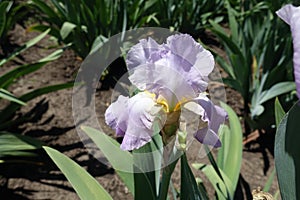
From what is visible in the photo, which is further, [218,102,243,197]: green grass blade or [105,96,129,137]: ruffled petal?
[218,102,243,197]: green grass blade

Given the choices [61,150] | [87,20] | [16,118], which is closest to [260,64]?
[87,20]

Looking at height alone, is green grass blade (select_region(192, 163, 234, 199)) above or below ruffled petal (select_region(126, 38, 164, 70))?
below

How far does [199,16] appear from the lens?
9.31 ft

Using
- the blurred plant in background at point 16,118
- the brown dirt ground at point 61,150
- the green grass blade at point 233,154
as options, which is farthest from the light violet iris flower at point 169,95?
the blurred plant in background at point 16,118

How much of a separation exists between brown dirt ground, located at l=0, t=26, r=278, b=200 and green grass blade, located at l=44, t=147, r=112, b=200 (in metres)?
0.50

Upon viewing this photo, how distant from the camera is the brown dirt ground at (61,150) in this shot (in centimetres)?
168

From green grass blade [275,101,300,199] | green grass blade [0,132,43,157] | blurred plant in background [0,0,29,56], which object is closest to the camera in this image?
green grass blade [275,101,300,199]

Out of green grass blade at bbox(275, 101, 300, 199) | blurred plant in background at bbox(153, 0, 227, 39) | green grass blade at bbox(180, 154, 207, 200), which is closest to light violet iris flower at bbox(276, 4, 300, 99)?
green grass blade at bbox(275, 101, 300, 199)

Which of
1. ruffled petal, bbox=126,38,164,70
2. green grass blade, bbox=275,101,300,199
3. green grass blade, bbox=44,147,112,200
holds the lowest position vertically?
green grass blade, bbox=44,147,112,200

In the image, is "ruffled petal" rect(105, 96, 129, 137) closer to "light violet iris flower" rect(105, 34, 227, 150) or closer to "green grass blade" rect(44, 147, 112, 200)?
"light violet iris flower" rect(105, 34, 227, 150)

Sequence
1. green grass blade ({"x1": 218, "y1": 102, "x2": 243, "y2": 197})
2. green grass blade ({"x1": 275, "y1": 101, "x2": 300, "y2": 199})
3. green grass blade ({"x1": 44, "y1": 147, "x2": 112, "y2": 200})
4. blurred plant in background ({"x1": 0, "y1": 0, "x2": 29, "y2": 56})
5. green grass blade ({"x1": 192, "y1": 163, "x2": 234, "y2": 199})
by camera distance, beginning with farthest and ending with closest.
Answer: blurred plant in background ({"x1": 0, "y1": 0, "x2": 29, "y2": 56}) < green grass blade ({"x1": 218, "y1": 102, "x2": 243, "y2": 197}) < green grass blade ({"x1": 192, "y1": 163, "x2": 234, "y2": 199}) < green grass blade ({"x1": 44, "y1": 147, "x2": 112, "y2": 200}) < green grass blade ({"x1": 275, "y1": 101, "x2": 300, "y2": 199})

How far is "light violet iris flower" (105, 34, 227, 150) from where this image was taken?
0.76 meters

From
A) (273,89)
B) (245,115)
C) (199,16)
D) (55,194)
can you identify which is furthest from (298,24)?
(199,16)

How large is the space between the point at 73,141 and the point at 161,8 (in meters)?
1.00
